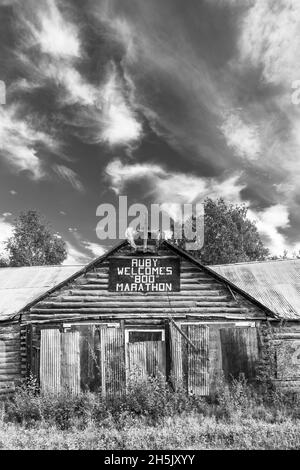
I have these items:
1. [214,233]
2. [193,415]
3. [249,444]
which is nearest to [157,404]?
[193,415]

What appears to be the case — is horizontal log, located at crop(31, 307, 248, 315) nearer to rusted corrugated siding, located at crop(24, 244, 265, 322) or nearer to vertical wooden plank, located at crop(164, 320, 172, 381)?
rusted corrugated siding, located at crop(24, 244, 265, 322)

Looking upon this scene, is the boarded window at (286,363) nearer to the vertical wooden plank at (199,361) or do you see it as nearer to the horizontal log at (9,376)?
the vertical wooden plank at (199,361)

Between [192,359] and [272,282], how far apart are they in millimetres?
5879

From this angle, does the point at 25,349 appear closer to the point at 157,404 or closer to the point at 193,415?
the point at 157,404

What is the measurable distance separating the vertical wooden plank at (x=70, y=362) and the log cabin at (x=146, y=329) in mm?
32

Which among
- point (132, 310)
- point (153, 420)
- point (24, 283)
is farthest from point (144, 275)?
point (24, 283)

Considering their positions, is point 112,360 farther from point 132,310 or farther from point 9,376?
point 9,376

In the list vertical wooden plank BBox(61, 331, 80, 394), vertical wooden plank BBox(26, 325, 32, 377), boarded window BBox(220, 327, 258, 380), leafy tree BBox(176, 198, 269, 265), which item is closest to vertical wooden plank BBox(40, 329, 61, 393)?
vertical wooden plank BBox(61, 331, 80, 394)

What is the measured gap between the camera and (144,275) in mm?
13578

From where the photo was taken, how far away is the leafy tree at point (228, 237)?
34812 mm

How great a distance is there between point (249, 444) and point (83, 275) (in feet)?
25.5

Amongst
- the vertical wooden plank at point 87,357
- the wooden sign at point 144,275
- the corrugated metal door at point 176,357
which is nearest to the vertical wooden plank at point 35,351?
the vertical wooden plank at point 87,357

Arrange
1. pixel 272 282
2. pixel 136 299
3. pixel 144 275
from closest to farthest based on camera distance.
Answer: pixel 136 299 → pixel 144 275 → pixel 272 282

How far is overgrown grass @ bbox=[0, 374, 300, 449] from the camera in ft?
28.0
